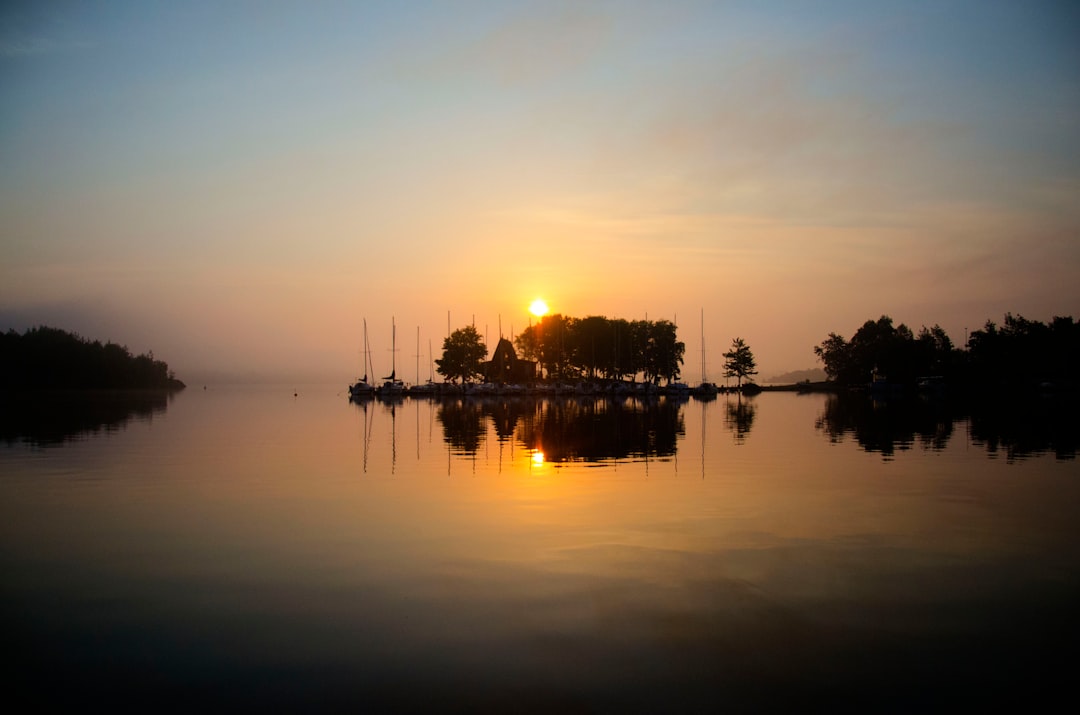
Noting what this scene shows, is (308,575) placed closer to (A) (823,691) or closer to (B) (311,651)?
(B) (311,651)

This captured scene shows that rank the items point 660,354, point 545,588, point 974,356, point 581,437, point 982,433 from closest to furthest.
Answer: point 545,588 → point 982,433 → point 581,437 → point 974,356 → point 660,354

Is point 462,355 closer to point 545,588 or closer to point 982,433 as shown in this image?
point 982,433

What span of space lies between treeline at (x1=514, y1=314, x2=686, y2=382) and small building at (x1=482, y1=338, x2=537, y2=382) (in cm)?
300

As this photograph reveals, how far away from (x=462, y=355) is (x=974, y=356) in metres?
103

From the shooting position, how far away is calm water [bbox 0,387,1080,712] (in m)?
8.47

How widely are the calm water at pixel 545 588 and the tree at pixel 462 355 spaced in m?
137

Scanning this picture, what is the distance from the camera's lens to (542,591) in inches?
471

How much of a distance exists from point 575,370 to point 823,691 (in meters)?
153

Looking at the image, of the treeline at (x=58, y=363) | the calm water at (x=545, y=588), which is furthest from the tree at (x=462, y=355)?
the calm water at (x=545, y=588)

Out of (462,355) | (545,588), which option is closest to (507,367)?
(462,355)

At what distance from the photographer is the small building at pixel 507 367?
161 metres

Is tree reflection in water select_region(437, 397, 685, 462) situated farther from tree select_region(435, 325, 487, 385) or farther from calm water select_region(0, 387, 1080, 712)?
tree select_region(435, 325, 487, 385)

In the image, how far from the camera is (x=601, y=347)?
154625 millimetres

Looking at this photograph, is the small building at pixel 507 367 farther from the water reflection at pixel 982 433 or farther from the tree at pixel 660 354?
the water reflection at pixel 982 433
